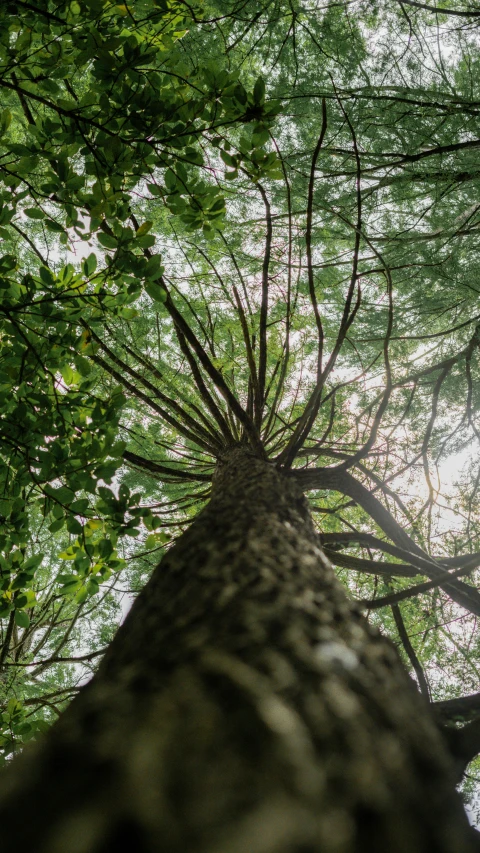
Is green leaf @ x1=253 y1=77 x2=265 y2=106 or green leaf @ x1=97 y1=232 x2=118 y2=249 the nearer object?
green leaf @ x1=253 y1=77 x2=265 y2=106

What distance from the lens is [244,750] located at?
1.90ft

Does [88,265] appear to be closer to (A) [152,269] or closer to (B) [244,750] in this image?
(A) [152,269]

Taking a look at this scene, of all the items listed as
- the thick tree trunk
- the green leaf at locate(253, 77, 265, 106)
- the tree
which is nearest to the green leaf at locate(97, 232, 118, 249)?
the tree

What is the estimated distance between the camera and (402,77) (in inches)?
170

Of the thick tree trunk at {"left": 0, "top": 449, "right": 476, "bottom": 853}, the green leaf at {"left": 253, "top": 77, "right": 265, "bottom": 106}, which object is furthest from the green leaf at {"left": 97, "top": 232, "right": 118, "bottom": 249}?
the thick tree trunk at {"left": 0, "top": 449, "right": 476, "bottom": 853}

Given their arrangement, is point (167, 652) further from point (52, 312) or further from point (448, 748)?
point (52, 312)

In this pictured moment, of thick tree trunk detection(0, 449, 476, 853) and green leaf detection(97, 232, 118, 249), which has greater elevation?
green leaf detection(97, 232, 118, 249)

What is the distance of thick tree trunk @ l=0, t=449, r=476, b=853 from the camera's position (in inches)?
18.8

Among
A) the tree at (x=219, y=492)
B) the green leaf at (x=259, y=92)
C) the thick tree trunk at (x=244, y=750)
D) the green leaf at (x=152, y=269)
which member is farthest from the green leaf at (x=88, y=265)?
the thick tree trunk at (x=244, y=750)

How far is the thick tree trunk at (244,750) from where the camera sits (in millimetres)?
478

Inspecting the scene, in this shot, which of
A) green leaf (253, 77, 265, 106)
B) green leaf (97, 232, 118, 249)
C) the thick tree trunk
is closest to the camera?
the thick tree trunk

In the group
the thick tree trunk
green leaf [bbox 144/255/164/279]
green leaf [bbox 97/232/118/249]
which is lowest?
the thick tree trunk

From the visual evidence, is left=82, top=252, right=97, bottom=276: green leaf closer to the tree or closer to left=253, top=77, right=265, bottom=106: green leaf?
the tree

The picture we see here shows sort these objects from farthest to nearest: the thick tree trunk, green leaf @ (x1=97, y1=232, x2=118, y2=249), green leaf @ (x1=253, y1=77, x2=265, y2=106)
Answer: green leaf @ (x1=97, y1=232, x2=118, y2=249) < green leaf @ (x1=253, y1=77, x2=265, y2=106) < the thick tree trunk
